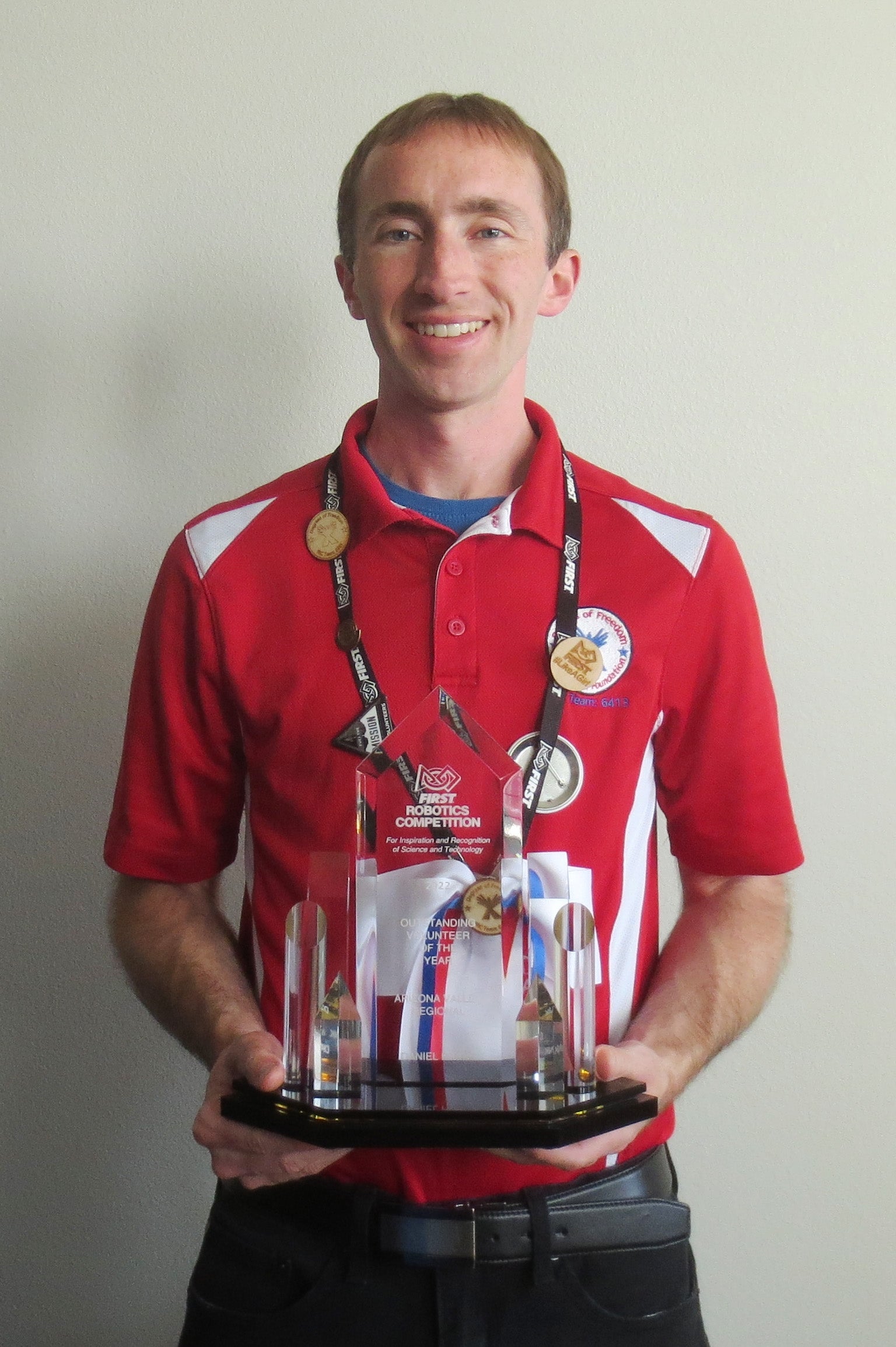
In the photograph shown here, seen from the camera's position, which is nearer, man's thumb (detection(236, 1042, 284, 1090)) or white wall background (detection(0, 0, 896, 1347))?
man's thumb (detection(236, 1042, 284, 1090))

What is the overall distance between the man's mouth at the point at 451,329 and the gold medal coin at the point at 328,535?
21 cm

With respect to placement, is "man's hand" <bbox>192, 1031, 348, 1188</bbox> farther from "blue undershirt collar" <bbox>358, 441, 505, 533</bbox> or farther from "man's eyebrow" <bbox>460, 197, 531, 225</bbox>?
"man's eyebrow" <bbox>460, 197, 531, 225</bbox>

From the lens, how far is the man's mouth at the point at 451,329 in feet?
4.41

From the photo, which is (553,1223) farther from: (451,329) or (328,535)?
(451,329)

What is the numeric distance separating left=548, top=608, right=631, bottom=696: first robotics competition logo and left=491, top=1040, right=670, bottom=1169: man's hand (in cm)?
35

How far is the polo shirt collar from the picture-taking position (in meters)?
1.34

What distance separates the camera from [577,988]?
1.06m

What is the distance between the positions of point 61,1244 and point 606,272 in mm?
1560

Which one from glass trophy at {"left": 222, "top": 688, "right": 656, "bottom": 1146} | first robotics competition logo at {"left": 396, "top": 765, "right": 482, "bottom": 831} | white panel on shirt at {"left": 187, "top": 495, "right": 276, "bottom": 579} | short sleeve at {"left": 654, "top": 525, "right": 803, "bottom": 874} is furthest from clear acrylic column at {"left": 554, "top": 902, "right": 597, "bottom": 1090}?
white panel on shirt at {"left": 187, "top": 495, "right": 276, "bottom": 579}

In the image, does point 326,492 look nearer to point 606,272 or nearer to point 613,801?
point 613,801

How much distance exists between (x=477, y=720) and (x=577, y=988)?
0.96ft

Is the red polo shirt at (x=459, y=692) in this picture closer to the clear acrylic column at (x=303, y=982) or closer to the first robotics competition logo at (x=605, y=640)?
the first robotics competition logo at (x=605, y=640)

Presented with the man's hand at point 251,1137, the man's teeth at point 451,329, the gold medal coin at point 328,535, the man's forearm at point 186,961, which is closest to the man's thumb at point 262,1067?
the man's hand at point 251,1137

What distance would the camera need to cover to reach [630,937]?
4.32ft
